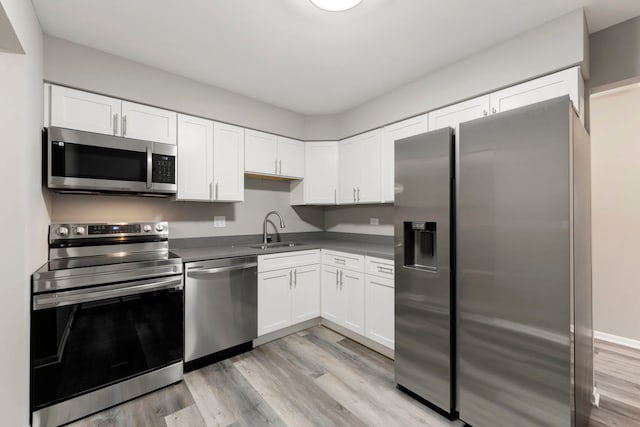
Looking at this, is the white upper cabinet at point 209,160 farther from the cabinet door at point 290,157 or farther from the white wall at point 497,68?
the white wall at point 497,68

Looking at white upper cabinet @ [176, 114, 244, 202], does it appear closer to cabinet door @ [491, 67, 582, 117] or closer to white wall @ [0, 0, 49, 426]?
white wall @ [0, 0, 49, 426]

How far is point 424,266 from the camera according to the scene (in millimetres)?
1956

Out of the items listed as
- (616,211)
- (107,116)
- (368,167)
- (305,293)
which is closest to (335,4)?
(368,167)

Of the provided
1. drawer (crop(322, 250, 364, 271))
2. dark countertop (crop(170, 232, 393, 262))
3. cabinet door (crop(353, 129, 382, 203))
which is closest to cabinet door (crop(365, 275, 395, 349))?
drawer (crop(322, 250, 364, 271))

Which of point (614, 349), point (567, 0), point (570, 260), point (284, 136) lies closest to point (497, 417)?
point (570, 260)

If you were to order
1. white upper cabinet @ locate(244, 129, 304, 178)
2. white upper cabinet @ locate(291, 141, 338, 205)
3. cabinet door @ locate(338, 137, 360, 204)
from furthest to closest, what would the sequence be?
white upper cabinet @ locate(291, 141, 338, 205), cabinet door @ locate(338, 137, 360, 204), white upper cabinet @ locate(244, 129, 304, 178)

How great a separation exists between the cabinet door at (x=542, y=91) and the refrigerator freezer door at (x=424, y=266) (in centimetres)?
70

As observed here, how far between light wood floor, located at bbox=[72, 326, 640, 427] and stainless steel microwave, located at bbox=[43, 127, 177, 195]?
5.06 feet

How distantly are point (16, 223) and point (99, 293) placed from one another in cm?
61

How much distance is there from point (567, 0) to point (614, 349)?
10.1 ft

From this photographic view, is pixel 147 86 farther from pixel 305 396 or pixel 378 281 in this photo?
pixel 305 396

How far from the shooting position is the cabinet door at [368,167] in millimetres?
2998

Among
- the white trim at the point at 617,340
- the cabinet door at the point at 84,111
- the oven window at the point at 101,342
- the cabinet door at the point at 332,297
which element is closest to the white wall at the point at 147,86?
the cabinet door at the point at 84,111

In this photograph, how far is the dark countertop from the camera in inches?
97.8
